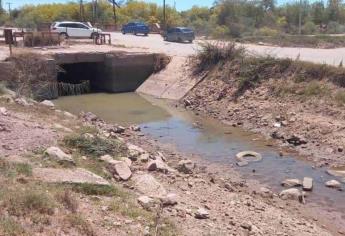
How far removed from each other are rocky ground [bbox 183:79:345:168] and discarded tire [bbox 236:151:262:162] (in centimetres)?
126

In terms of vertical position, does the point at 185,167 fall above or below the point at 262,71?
below

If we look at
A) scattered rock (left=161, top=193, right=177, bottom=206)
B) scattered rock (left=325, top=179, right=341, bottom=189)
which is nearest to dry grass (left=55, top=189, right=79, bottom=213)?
scattered rock (left=161, top=193, right=177, bottom=206)

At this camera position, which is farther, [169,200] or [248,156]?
[248,156]

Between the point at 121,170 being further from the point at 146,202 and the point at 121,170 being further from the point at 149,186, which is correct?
the point at 146,202

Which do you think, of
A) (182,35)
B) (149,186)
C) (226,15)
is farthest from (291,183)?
(226,15)

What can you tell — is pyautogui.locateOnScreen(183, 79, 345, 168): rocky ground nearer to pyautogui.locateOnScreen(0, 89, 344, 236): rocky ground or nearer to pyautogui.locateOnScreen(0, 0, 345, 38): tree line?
pyautogui.locateOnScreen(0, 89, 344, 236): rocky ground

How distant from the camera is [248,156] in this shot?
545 inches

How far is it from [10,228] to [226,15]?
62468mm

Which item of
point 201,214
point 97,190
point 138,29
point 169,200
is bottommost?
point 201,214

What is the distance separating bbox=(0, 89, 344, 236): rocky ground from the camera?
21.0 feet

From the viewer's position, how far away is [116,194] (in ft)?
25.4

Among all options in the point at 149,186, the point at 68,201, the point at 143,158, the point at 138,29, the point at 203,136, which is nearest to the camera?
the point at 68,201

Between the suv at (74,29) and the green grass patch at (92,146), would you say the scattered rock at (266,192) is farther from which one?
the suv at (74,29)

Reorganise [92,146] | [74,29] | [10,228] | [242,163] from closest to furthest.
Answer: [10,228] → [92,146] → [242,163] → [74,29]
